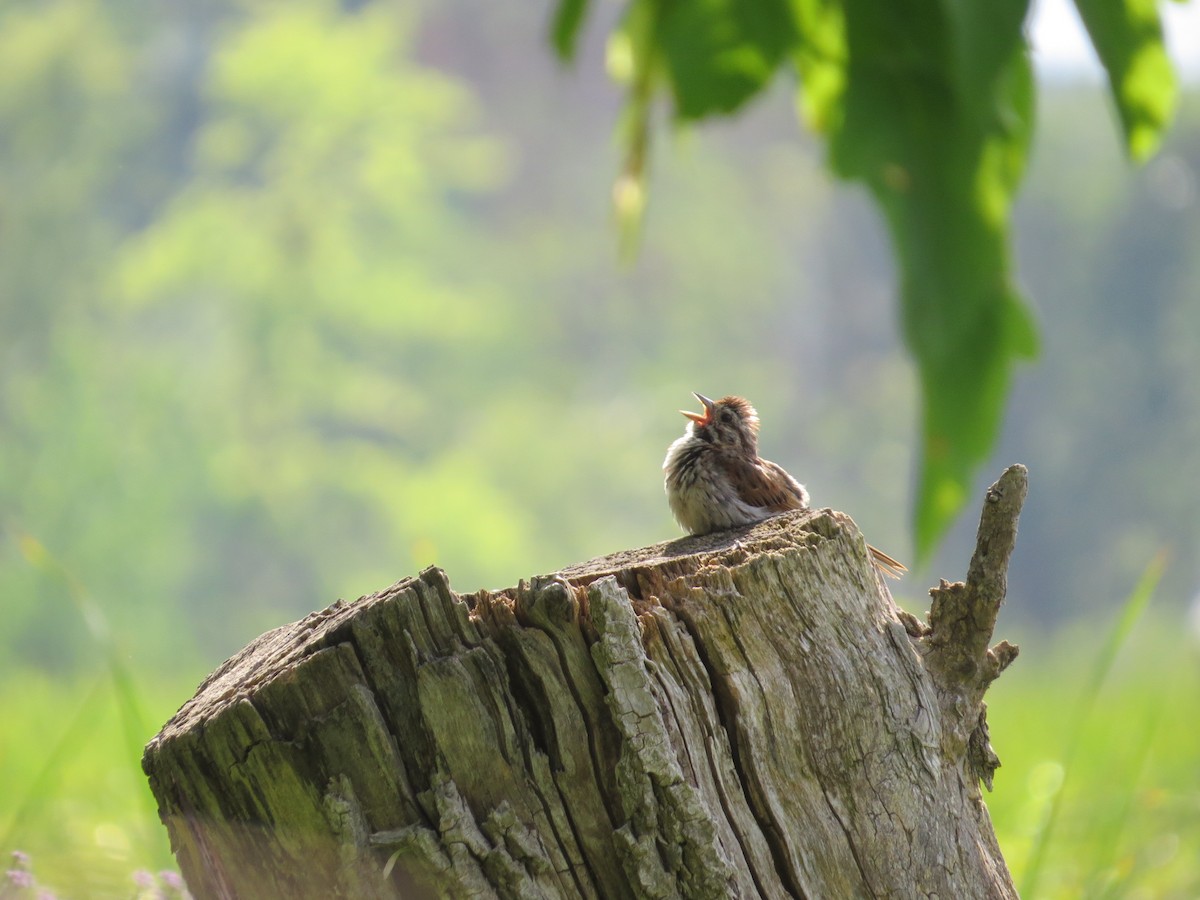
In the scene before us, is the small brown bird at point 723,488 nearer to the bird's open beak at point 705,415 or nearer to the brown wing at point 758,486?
the brown wing at point 758,486

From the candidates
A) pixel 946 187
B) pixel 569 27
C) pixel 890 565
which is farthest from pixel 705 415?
pixel 946 187

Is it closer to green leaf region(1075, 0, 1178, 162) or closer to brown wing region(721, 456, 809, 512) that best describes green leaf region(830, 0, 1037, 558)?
green leaf region(1075, 0, 1178, 162)

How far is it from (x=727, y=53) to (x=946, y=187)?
0.30 meters

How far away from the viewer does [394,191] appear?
24.2 meters

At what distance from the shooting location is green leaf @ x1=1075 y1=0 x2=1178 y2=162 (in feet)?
4.34

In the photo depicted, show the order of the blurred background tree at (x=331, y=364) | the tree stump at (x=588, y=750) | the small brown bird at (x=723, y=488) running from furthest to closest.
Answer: the blurred background tree at (x=331, y=364)
the small brown bird at (x=723, y=488)
the tree stump at (x=588, y=750)

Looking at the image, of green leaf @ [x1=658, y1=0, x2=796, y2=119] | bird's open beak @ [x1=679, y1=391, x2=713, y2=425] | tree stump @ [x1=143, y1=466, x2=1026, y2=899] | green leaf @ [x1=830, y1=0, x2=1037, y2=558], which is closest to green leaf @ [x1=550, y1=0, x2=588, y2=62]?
green leaf @ [x1=658, y1=0, x2=796, y2=119]

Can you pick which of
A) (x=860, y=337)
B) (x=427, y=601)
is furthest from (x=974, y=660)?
(x=860, y=337)

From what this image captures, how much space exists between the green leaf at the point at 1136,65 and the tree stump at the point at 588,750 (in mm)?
1023

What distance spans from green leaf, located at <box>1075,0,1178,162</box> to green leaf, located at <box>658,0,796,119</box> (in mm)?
324

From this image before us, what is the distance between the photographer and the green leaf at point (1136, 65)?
1.32 metres

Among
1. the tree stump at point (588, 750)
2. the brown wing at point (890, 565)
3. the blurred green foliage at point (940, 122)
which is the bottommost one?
the tree stump at point (588, 750)

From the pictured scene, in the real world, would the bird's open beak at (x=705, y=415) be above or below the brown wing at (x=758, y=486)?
above

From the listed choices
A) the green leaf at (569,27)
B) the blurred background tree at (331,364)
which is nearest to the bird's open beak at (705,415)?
the green leaf at (569,27)
